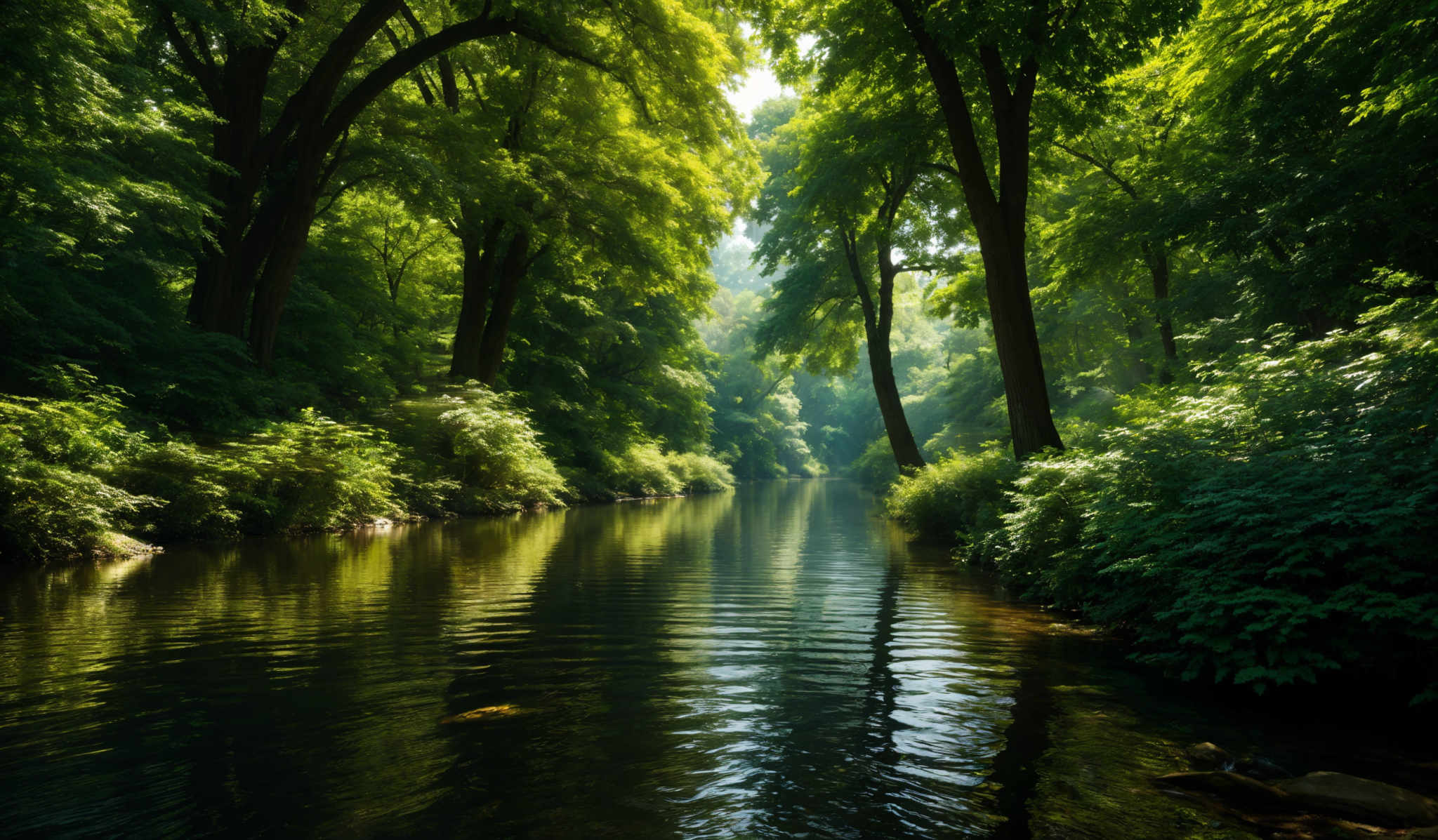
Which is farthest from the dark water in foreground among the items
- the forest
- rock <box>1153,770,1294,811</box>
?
the forest

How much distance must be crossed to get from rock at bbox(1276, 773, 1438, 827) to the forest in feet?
3.52

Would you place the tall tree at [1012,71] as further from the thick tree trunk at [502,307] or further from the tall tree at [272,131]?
the thick tree trunk at [502,307]

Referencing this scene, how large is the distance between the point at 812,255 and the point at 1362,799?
20234 millimetres

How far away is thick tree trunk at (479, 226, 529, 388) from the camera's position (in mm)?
19766

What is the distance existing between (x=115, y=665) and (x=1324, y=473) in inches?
297

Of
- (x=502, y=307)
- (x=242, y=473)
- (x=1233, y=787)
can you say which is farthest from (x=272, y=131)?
(x=1233, y=787)

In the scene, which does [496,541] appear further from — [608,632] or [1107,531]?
[1107,531]

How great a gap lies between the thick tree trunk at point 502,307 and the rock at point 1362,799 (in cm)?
1909

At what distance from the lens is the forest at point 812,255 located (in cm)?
499

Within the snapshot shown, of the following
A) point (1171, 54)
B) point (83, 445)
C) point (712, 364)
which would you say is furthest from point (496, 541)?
point (712, 364)

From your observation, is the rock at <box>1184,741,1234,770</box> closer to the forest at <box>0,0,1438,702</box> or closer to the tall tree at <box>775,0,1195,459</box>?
the forest at <box>0,0,1438,702</box>

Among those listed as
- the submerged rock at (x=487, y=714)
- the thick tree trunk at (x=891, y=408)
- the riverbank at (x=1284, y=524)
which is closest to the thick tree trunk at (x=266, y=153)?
the thick tree trunk at (x=891, y=408)

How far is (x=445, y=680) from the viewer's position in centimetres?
457

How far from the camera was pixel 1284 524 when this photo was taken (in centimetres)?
430
